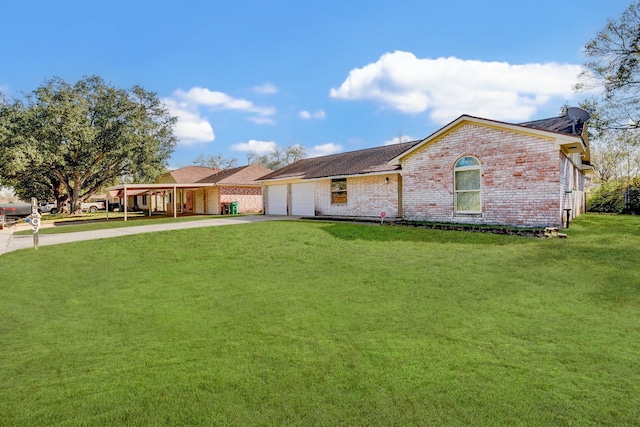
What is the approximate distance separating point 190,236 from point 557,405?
11.8 meters

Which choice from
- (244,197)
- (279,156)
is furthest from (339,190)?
(279,156)

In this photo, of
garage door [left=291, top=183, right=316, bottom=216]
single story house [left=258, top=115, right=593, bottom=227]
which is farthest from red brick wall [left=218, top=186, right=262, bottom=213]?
single story house [left=258, top=115, right=593, bottom=227]

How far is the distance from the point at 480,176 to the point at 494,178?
523mm

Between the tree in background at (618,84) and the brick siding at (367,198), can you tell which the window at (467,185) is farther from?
the tree in background at (618,84)

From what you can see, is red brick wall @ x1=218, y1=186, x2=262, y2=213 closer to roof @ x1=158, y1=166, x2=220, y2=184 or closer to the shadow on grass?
roof @ x1=158, y1=166, x2=220, y2=184

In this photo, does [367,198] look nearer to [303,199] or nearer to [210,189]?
[303,199]

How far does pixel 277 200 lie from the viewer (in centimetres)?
2480

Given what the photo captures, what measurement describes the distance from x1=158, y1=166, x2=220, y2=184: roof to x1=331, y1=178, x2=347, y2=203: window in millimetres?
18443

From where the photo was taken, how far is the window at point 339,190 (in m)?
19.6

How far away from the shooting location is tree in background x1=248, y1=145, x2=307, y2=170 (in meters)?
64.4

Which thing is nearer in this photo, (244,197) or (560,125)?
(560,125)

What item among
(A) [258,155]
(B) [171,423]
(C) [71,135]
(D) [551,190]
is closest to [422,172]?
(D) [551,190]

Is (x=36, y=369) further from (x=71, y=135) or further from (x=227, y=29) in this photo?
(x=71, y=135)

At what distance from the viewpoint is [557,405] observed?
265 centimetres
